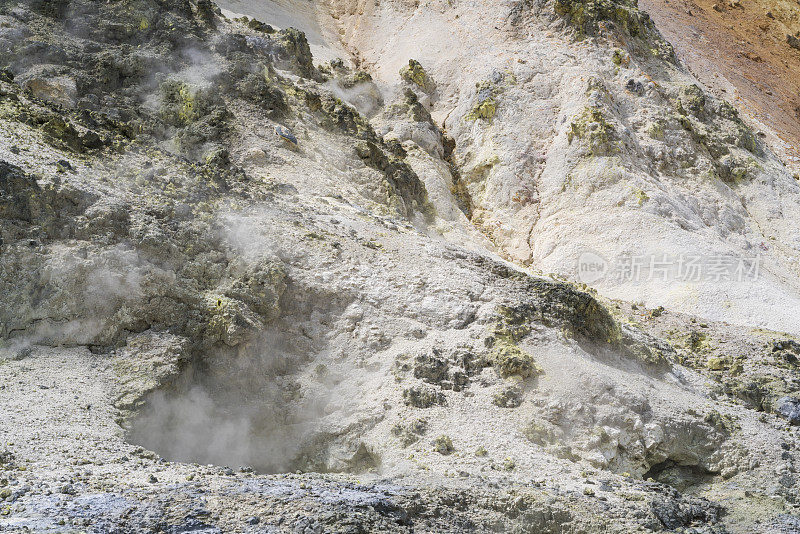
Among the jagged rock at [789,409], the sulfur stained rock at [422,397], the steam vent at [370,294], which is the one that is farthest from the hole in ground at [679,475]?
the sulfur stained rock at [422,397]

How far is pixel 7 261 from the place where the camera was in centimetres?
1014

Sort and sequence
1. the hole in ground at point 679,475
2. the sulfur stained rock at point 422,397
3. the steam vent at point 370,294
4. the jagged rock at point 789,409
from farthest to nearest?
1. the jagged rock at point 789,409
2. the hole in ground at point 679,475
3. the sulfur stained rock at point 422,397
4. the steam vent at point 370,294

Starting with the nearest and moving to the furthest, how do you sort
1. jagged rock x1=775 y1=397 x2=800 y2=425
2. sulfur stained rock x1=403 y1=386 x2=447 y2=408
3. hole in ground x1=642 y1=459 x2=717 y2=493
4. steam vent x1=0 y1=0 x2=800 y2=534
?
steam vent x1=0 y1=0 x2=800 y2=534
sulfur stained rock x1=403 y1=386 x2=447 y2=408
hole in ground x1=642 y1=459 x2=717 y2=493
jagged rock x1=775 y1=397 x2=800 y2=425

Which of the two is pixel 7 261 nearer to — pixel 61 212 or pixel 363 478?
pixel 61 212

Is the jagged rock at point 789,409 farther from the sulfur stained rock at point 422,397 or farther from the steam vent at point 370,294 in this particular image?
the sulfur stained rock at point 422,397

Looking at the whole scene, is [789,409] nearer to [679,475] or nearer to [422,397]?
[679,475]

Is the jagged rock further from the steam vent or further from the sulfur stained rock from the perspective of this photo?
the sulfur stained rock

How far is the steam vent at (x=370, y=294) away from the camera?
27.0 feet

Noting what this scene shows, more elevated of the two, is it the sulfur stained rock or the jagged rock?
the jagged rock

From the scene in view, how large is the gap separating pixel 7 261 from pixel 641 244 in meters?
13.1

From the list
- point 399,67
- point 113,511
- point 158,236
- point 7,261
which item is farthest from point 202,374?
point 399,67

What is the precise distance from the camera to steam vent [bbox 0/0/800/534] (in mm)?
8219

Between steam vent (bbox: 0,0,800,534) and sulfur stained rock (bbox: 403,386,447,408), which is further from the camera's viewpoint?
sulfur stained rock (bbox: 403,386,447,408)

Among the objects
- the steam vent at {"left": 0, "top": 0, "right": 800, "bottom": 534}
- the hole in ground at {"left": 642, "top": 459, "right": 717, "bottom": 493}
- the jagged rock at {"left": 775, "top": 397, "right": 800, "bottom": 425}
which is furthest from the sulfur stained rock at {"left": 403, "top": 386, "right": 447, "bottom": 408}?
the jagged rock at {"left": 775, "top": 397, "right": 800, "bottom": 425}
